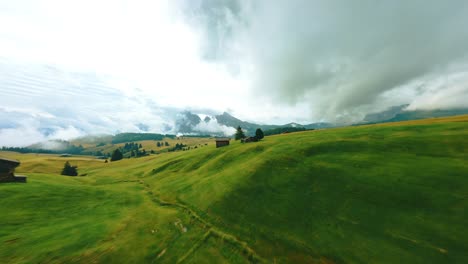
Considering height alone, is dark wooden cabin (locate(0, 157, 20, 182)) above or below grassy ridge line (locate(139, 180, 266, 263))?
above

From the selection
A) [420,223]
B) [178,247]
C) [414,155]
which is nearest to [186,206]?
[178,247]

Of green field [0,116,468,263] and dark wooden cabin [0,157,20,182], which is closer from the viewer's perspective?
green field [0,116,468,263]

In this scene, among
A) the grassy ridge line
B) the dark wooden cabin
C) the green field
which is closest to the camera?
the green field

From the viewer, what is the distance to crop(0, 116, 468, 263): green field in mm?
17875

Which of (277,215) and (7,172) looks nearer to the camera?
(277,215)

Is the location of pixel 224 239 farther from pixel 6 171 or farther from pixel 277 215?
pixel 6 171

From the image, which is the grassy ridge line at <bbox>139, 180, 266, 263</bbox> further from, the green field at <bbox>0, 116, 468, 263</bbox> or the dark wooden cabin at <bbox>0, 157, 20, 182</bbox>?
the dark wooden cabin at <bbox>0, 157, 20, 182</bbox>

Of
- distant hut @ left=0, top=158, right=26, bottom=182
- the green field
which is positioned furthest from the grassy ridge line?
distant hut @ left=0, top=158, right=26, bottom=182

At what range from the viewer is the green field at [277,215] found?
17875 millimetres

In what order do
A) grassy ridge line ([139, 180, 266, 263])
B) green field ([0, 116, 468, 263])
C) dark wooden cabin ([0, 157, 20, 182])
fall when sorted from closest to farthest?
green field ([0, 116, 468, 263]), grassy ridge line ([139, 180, 266, 263]), dark wooden cabin ([0, 157, 20, 182])

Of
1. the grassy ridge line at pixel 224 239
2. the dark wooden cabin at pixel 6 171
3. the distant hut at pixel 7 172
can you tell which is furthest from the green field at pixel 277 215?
the dark wooden cabin at pixel 6 171

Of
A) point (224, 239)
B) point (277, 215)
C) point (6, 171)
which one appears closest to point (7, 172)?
point (6, 171)

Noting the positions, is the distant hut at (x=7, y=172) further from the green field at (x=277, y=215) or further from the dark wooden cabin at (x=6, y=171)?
the green field at (x=277, y=215)

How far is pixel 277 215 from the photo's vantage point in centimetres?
2417
